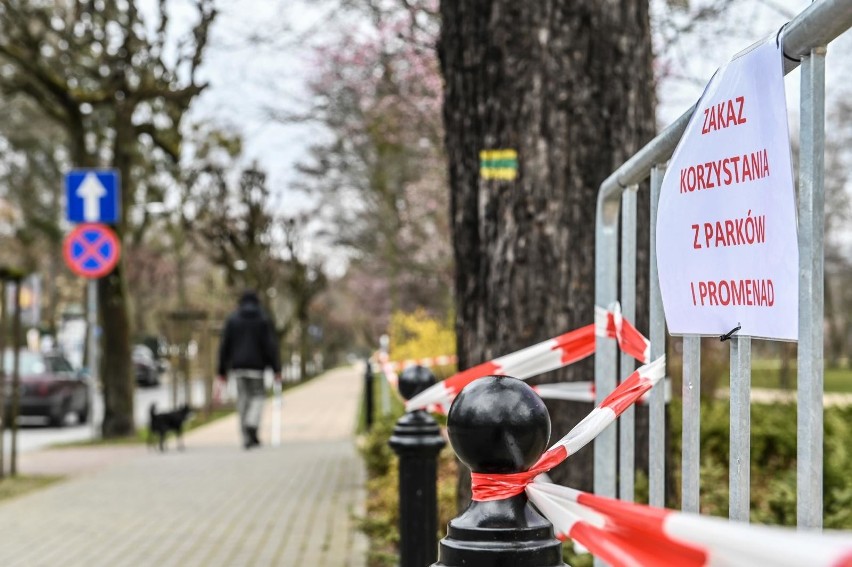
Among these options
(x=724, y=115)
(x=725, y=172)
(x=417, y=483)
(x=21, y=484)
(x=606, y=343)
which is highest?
(x=724, y=115)

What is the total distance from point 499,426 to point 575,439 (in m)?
0.43

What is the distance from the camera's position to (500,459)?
2.01 m

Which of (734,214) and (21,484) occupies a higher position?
(734,214)

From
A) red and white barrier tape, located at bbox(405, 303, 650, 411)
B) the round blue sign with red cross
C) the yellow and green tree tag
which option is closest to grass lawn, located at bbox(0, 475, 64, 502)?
the round blue sign with red cross

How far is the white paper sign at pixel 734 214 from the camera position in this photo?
6.36ft

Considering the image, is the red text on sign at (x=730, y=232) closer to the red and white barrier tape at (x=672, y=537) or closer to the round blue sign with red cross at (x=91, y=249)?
the red and white barrier tape at (x=672, y=537)

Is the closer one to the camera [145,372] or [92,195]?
[92,195]

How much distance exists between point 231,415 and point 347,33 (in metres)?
11.3

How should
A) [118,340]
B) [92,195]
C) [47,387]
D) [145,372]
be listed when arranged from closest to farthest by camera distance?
[92,195], [118,340], [47,387], [145,372]

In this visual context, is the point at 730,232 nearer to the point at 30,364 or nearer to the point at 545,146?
the point at 545,146

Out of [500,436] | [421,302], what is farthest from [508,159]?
[421,302]

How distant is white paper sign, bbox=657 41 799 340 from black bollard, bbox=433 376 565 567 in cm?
42

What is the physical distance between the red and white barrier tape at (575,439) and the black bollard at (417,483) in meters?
1.78

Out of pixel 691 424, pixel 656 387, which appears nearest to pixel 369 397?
pixel 656 387
